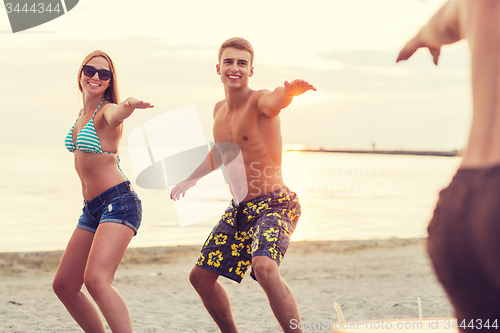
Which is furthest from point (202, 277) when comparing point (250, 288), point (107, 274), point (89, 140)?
point (250, 288)

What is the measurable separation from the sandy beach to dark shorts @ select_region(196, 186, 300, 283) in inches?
66.8

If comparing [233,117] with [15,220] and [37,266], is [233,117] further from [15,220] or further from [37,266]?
[15,220]

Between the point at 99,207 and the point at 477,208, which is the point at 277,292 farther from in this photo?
the point at 477,208

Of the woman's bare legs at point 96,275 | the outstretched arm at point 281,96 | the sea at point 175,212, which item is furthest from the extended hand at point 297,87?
the sea at point 175,212

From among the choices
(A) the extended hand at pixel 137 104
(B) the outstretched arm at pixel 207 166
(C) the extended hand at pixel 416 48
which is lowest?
(B) the outstretched arm at pixel 207 166

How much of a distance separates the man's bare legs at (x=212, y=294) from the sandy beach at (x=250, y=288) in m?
1.45

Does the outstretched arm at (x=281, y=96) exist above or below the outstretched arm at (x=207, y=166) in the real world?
above

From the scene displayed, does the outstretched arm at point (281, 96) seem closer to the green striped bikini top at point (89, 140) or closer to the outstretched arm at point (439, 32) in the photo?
the green striped bikini top at point (89, 140)

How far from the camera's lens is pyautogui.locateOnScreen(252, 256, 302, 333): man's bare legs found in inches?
141

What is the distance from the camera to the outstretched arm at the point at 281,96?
3.59 m

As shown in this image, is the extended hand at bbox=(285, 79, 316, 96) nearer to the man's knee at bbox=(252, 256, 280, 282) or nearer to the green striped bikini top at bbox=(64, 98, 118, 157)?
the man's knee at bbox=(252, 256, 280, 282)

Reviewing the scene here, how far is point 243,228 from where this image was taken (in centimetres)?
414

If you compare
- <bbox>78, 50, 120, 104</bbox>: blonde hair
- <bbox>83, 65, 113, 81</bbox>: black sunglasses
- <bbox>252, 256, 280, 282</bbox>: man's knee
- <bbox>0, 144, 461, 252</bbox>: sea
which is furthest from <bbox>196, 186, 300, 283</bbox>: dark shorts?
<bbox>0, 144, 461, 252</bbox>: sea

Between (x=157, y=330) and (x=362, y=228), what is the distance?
10.7 meters
